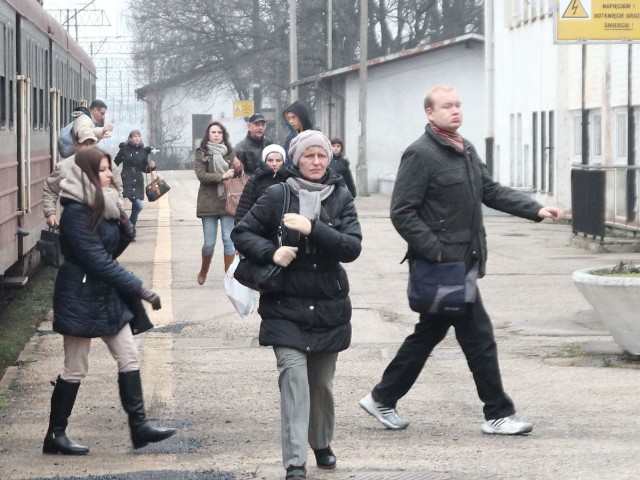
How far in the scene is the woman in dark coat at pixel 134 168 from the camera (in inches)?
867

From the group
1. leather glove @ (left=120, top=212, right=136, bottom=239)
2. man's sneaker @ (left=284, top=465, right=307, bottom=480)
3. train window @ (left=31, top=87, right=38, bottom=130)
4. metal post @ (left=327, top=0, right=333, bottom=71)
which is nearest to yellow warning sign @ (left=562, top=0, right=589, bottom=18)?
train window @ (left=31, top=87, right=38, bottom=130)

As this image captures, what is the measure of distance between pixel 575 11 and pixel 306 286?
44.7 ft

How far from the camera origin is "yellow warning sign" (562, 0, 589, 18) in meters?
19.6

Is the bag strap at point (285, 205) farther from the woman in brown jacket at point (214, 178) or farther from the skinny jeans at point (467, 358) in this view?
the woman in brown jacket at point (214, 178)

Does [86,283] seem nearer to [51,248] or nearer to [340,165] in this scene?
[51,248]

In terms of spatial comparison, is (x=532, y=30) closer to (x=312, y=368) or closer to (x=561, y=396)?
(x=561, y=396)

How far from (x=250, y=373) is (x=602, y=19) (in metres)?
11.2

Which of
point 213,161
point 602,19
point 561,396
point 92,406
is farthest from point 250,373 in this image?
point 602,19

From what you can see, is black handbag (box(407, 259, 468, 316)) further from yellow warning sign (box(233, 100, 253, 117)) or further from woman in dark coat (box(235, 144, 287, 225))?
yellow warning sign (box(233, 100, 253, 117))

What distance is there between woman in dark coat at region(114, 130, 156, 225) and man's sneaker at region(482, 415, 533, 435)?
14374mm

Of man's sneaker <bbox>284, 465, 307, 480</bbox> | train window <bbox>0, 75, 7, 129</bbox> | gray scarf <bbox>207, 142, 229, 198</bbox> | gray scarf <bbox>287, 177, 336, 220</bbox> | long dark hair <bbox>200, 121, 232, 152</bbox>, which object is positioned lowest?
man's sneaker <bbox>284, 465, 307, 480</bbox>

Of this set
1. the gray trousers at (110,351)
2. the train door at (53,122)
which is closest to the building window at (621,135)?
the train door at (53,122)

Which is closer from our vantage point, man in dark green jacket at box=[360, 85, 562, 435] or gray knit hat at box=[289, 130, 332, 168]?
gray knit hat at box=[289, 130, 332, 168]

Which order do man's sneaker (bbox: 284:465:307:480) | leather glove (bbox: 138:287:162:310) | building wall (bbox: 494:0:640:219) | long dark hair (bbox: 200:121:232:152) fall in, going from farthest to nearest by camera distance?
building wall (bbox: 494:0:640:219), long dark hair (bbox: 200:121:232:152), leather glove (bbox: 138:287:162:310), man's sneaker (bbox: 284:465:307:480)
